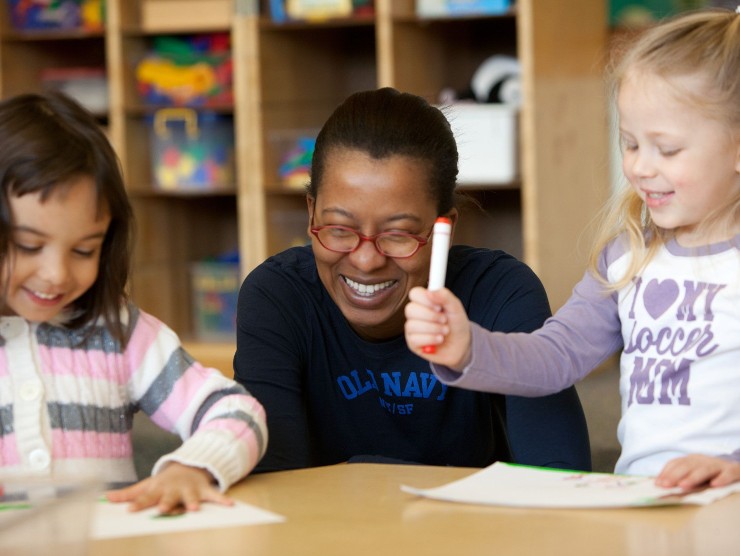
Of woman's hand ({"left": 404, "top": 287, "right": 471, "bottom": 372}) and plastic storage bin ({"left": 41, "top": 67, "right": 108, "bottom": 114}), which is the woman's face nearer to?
woman's hand ({"left": 404, "top": 287, "right": 471, "bottom": 372})

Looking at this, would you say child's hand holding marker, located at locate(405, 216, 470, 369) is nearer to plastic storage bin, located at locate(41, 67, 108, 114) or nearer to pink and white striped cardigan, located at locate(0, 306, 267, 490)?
pink and white striped cardigan, located at locate(0, 306, 267, 490)

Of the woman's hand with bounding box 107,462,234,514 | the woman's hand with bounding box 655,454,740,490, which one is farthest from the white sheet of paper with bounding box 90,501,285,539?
the woman's hand with bounding box 655,454,740,490

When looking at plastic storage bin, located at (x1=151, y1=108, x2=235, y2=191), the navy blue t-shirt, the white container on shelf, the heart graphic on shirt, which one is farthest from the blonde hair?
plastic storage bin, located at (x1=151, y1=108, x2=235, y2=191)

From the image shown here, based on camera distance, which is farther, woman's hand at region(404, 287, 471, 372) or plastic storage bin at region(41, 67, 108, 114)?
plastic storage bin at region(41, 67, 108, 114)

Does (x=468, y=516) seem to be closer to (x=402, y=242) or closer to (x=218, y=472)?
(x=218, y=472)

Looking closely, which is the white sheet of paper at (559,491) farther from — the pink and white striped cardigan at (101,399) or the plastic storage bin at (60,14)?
the plastic storage bin at (60,14)

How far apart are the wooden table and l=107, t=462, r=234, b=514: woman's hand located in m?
0.04

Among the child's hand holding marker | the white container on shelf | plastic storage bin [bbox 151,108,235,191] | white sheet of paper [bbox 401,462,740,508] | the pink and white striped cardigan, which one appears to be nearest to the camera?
white sheet of paper [bbox 401,462,740,508]

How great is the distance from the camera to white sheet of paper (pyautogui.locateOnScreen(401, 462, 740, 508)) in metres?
1.01

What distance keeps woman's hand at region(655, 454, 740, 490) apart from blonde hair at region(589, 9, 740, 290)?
312mm

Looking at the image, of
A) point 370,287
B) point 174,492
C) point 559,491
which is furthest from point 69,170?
point 559,491

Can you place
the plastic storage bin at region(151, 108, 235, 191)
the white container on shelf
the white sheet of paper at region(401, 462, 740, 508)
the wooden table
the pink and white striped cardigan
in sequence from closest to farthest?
1. the wooden table
2. the white sheet of paper at region(401, 462, 740, 508)
3. the pink and white striped cardigan
4. the white container on shelf
5. the plastic storage bin at region(151, 108, 235, 191)

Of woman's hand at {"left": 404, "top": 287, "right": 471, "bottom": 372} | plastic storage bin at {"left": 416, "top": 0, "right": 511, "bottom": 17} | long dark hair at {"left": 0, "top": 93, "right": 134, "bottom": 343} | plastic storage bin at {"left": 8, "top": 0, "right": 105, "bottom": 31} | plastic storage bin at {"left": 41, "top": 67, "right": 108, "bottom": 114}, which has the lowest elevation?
woman's hand at {"left": 404, "top": 287, "right": 471, "bottom": 372}

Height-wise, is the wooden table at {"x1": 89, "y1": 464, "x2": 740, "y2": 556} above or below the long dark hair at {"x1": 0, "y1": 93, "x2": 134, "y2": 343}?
below
